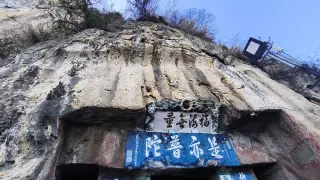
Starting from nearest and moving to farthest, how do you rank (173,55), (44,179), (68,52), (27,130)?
(44,179) < (27,130) < (68,52) < (173,55)

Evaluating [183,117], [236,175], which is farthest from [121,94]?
[236,175]

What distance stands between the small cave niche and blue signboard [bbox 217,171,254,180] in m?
1.61

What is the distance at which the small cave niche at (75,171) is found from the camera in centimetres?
346

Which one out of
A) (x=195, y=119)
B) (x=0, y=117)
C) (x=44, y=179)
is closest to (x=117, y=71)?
(x=195, y=119)

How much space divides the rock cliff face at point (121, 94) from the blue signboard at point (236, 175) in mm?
168

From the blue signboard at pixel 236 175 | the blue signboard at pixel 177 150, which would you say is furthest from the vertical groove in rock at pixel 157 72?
the blue signboard at pixel 236 175

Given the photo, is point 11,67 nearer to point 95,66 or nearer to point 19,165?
point 95,66

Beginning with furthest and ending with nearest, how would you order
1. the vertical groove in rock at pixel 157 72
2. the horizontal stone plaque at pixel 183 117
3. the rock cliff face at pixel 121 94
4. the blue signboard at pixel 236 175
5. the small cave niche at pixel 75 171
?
the vertical groove in rock at pixel 157 72
the horizontal stone plaque at pixel 183 117
the blue signboard at pixel 236 175
the small cave niche at pixel 75 171
the rock cliff face at pixel 121 94

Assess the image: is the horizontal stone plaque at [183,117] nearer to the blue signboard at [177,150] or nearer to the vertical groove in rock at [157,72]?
the blue signboard at [177,150]

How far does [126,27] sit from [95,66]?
208 centimetres

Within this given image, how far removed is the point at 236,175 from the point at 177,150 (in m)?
0.86

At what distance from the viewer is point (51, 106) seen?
11.8 ft

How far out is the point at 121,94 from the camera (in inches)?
151

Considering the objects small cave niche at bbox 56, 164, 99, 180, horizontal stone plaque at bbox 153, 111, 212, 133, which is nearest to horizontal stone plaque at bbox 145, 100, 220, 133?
horizontal stone plaque at bbox 153, 111, 212, 133
